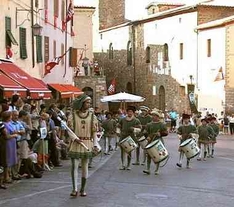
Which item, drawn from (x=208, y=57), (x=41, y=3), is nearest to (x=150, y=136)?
(x=41, y=3)

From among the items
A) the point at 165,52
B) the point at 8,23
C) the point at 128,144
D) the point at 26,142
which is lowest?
the point at 128,144

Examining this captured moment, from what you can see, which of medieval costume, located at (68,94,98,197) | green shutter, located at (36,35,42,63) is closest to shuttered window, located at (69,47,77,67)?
green shutter, located at (36,35,42,63)

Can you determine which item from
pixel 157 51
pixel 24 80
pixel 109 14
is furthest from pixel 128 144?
pixel 109 14

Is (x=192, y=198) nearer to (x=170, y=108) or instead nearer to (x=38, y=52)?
(x=38, y=52)

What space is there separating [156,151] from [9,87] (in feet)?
17.4

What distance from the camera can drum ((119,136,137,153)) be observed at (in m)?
18.5

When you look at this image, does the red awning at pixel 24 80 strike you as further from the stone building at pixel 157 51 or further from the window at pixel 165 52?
the window at pixel 165 52

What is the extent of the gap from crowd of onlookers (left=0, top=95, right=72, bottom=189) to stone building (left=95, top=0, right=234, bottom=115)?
3344cm

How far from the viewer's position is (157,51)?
61.3 m

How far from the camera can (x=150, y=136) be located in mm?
17547

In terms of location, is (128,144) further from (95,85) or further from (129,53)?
(129,53)

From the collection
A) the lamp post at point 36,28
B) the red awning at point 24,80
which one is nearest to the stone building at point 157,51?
the lamp post at point 36,28

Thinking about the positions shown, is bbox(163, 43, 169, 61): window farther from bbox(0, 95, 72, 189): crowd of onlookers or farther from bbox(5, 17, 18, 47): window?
bbox(0, 95, 72, 189): crowd of onlookers

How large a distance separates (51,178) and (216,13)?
4062cm
